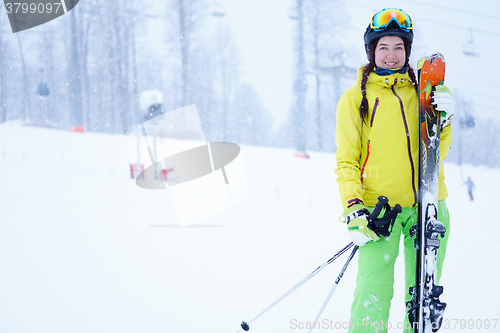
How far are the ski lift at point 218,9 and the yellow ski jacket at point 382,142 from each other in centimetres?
1333

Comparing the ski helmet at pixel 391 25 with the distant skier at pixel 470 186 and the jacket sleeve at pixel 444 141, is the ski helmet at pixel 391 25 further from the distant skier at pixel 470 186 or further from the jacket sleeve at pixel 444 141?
the distant skier at pixel 470 186

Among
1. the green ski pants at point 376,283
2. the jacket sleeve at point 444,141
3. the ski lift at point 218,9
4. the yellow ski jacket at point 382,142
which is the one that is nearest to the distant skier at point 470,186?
the jacket sleeve at point 444,141

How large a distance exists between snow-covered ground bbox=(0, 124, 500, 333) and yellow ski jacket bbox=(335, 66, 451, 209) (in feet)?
4.96

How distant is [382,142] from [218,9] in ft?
45.4

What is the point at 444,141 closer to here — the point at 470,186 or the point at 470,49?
the point at 470,186

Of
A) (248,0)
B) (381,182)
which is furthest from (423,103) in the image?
(248,0)

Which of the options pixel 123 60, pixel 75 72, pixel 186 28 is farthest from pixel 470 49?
pixel 75 72

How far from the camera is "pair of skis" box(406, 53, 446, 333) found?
1.69 meters

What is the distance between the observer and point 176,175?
9492 mm

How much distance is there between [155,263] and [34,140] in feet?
49.5

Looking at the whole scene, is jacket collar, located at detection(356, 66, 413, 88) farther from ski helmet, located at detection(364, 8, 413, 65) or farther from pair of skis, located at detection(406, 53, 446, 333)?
ski helmet, located at detection(364, 8, 413, 65)

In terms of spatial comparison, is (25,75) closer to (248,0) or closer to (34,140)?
(34,140)

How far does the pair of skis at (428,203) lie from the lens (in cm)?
169

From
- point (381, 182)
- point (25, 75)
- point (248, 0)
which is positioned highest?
point (248, 0)
